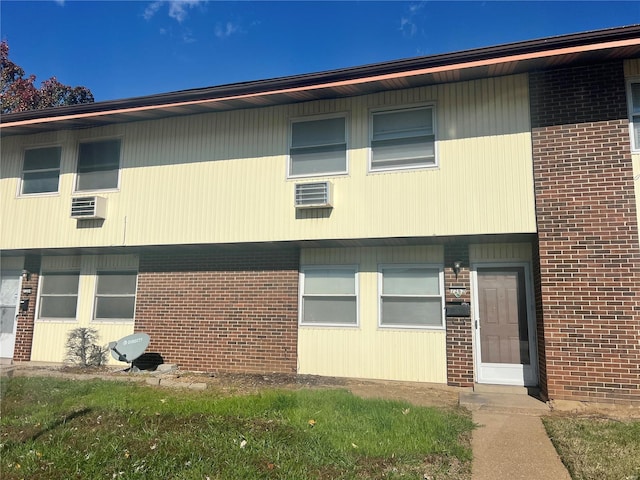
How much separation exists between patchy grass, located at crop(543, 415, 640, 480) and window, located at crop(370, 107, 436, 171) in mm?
4511

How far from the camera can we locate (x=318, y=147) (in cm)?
901

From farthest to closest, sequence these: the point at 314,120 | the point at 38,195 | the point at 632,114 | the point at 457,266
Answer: the point at 38,195
the point at 314,120
the point at 457,266
the point at 632,114

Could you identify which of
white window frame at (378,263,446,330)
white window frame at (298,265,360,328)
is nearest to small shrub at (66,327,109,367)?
white window frame at (298,265,360,328)

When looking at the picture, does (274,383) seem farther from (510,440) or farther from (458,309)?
(510,440)

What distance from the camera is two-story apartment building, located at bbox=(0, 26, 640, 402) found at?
281 inches

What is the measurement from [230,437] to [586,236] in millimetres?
5803

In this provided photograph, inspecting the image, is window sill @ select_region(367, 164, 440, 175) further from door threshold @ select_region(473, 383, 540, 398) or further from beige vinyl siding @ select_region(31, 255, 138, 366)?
beige vinyl siding @ select_region(31, 255, 138, 366)

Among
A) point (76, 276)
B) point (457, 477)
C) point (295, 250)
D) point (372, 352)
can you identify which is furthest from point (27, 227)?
point (457, 477)

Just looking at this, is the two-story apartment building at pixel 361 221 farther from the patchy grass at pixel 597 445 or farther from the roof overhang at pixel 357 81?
the patchy grass at pixel 597 445

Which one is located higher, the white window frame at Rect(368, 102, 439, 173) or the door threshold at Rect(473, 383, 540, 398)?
the white window frame at Rect(368, 102, 439, 173)

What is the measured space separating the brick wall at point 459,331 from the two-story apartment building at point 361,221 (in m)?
0.03

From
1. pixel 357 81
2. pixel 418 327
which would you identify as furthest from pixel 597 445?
pixel 357 81

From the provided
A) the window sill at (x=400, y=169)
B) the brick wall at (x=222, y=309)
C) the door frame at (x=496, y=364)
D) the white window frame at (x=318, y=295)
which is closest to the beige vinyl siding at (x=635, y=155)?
the door frame at (x=496, y=364)

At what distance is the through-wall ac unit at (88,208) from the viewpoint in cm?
992
